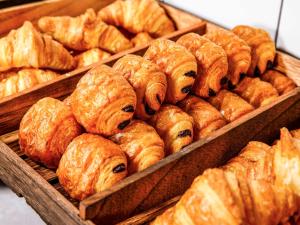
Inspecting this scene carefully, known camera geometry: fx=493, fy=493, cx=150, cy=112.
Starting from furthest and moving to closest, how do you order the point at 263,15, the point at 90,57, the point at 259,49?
the point at 90,57 → the point at 263,15 → the point at 259,49

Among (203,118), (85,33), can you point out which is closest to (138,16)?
(85,33)

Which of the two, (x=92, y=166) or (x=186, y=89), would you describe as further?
(x=186, y=89)

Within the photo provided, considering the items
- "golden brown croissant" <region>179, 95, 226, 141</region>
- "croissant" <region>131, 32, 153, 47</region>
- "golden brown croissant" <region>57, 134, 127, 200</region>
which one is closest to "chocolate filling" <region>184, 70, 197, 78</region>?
"golden brown croissant" <region>179, 95, 226, 141</region>

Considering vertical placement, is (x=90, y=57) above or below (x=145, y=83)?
below

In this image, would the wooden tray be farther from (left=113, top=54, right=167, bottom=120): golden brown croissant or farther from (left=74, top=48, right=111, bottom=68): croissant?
(left=74, top=48, right=111, bottom=68): croissant

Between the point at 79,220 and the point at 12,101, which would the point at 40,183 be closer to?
the point at 79,220

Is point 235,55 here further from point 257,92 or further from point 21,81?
point 21,81

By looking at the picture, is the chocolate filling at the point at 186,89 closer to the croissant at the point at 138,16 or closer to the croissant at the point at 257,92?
the croissant at the point at 257,92
